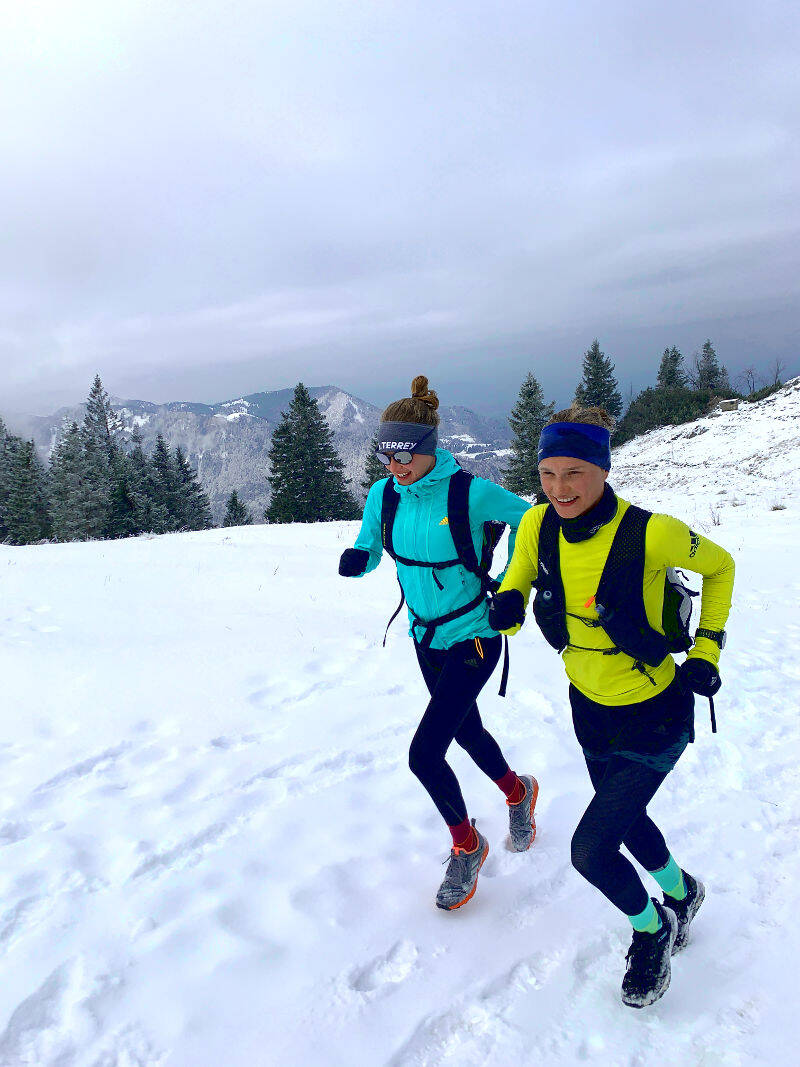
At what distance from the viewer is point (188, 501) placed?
52625mm

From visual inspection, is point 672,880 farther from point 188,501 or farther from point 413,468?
point 188,501

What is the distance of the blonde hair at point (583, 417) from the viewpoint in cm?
280

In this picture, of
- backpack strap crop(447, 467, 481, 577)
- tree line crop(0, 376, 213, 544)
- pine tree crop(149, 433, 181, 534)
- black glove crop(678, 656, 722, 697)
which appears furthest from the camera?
pine tree crop(149, 433, 181, 534)

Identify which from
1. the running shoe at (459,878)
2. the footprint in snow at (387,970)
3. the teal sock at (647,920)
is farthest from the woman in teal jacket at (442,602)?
the teal sock at (647,920)

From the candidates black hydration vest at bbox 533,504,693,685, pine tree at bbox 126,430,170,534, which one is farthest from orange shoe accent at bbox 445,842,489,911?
pine tree at bbox 126,430,170,534

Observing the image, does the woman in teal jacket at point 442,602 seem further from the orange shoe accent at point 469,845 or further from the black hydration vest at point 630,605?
the black hydration vest at point 630,605

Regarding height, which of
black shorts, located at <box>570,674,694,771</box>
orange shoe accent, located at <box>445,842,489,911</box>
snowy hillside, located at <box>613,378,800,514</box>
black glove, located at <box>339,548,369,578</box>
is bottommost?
snowy hillside, located at <box>613,378,800,514</box>

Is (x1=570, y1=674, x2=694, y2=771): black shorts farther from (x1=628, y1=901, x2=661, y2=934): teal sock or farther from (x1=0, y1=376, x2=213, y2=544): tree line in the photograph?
(x1=0, y1=376, x2=213, y2=544): tree line

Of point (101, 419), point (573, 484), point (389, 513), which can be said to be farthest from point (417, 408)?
point (101, 419)

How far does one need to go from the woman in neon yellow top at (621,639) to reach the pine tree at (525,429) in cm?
3689

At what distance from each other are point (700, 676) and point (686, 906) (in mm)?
1452

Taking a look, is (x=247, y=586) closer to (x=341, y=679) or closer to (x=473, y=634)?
(x=341, y=679)

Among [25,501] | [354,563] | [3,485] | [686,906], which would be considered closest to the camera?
[686,906]

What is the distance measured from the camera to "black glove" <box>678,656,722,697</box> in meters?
2.58
